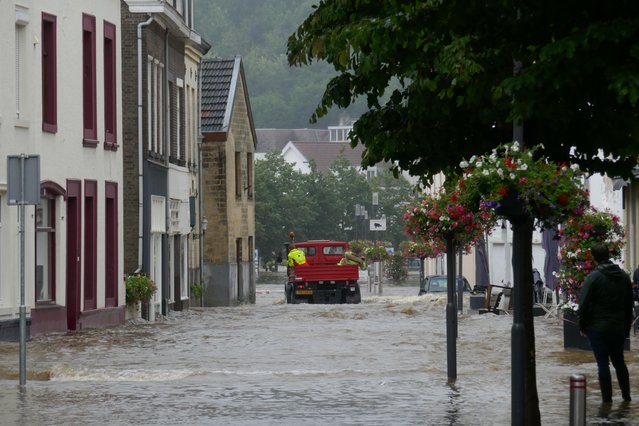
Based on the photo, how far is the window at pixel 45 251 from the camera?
1217 inches

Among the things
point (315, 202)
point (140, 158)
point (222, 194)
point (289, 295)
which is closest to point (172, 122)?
point (140, 158)

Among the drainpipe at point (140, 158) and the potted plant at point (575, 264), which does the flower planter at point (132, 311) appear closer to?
the drainpipe at point (140, 158)

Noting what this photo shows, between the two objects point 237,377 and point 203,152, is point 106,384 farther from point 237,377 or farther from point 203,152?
point 203,152

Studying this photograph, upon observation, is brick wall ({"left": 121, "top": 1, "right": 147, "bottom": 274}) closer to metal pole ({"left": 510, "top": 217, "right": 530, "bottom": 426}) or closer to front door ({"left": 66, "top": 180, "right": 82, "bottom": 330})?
front door ({"left": 66, "top": 180, "right": 82, "bottom": 330})

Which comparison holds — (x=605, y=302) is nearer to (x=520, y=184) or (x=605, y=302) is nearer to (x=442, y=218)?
(x=520, y=184)

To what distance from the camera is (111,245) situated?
36188 millimetres

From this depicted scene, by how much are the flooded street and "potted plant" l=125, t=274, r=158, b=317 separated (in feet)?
10.8

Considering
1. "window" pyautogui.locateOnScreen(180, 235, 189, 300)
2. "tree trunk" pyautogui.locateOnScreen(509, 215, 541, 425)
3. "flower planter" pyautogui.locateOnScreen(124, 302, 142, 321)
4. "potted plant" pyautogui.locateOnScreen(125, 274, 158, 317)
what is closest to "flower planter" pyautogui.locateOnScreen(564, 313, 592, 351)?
"tree trunk" pyautogui.locateOnScreen(509, 215, 541, 425)

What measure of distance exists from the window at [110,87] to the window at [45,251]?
4.15 m

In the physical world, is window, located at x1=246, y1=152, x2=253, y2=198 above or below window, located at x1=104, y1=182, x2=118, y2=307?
above

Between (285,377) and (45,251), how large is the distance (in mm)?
11690

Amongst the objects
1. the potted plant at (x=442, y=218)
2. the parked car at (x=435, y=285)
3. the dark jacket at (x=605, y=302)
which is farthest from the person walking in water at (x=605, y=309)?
the parked car at (x=435, y=285)

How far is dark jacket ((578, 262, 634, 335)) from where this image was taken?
16312mm

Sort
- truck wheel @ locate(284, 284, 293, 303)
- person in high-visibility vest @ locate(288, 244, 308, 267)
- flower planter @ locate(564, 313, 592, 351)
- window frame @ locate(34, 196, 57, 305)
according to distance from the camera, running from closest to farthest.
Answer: flower planter @ locate(564, 313, 592, 351) → window frame @ locate(34, 196, 57, 305) → person in high-visibility vest @ locate(288, 244, 308, 267) → truck wheel @ locate(284, 284, 293, 303)
